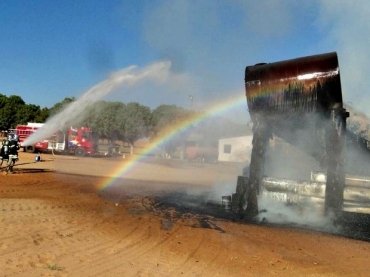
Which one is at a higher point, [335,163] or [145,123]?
[145,123]

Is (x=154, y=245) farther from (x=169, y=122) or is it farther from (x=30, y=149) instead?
(x=169, y=122)

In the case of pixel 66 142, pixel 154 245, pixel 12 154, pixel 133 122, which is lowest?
pixel 154 245

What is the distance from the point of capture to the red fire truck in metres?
41.5

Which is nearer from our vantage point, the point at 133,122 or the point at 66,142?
the point at 66,142

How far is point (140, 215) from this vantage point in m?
10.1

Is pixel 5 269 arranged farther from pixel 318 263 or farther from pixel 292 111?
pixel 292 111

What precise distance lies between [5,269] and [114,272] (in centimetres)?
154

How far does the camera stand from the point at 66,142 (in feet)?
137

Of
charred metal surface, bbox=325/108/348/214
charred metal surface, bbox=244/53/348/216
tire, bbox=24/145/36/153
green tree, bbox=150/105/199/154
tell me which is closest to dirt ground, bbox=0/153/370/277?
charred metal surface, bbox=325/108/348/214

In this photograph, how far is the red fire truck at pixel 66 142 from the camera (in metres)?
41.5

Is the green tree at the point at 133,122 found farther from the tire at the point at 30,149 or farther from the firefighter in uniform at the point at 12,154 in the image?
the firefighter in uniform at the point at 12,154

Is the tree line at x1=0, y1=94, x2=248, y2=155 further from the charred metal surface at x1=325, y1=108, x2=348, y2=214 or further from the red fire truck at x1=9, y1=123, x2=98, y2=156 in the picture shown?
the charred metal surface at x1=325, y1=108, x2=348, y2=214

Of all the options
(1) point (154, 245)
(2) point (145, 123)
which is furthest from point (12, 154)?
(2) point (145, 123)

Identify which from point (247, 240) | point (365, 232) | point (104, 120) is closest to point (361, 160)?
point (365, 232)
